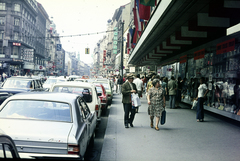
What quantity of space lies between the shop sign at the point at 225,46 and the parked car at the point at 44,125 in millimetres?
7943

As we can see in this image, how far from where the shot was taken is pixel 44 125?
410 cm

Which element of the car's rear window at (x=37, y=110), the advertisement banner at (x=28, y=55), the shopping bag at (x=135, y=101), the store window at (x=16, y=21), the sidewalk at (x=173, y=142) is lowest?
the sidewalk at (x=173, y=142)

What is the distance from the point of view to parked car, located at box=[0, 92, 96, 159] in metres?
3.68

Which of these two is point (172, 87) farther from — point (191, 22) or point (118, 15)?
point (118, 15)

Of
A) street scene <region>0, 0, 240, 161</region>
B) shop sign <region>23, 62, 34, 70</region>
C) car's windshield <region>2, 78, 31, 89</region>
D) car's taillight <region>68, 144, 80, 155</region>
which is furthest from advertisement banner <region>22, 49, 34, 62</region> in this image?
car's taillight <region>68, 144, 80, 155</region>

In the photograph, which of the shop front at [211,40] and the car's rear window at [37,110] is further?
the shop front at [211,40]

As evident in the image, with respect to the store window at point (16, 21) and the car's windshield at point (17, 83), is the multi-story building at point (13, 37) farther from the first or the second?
the car's windshield at point (17, 83)

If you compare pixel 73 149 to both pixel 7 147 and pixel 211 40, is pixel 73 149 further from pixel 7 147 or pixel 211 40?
pixel 211 40

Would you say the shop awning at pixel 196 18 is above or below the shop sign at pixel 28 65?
above

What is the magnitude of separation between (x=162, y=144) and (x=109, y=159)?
1.81 metres

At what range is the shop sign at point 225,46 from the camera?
34.4ft

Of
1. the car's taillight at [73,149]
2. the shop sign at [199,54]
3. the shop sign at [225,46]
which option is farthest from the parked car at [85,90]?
the shop sign at [199,54]

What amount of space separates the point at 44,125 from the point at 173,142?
3.82m

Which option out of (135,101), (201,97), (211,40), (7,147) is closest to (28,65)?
(211,40)
